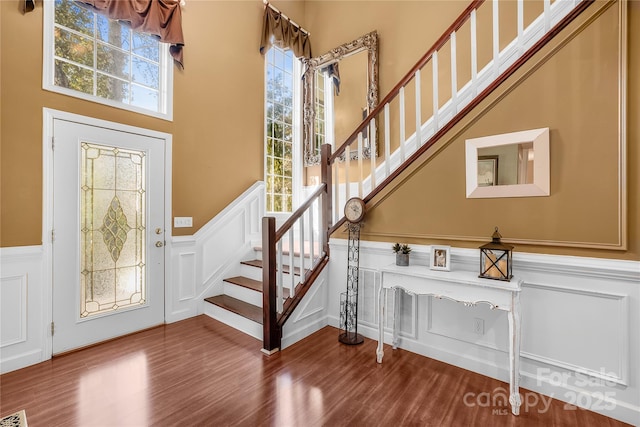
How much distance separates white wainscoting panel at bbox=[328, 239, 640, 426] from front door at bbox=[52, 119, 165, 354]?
280cm

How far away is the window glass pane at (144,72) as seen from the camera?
309 centimetres

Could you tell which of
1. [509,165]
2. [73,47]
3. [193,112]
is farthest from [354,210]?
[73,47]

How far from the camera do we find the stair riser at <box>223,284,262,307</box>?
10.6 feet

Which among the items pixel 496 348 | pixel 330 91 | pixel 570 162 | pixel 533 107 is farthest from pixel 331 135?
pixel 496 348

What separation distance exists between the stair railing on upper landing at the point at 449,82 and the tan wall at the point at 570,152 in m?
0.19

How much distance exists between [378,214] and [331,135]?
2.17 m

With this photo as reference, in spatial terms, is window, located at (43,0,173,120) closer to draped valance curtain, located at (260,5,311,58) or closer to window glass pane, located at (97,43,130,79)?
window glass pane, located at (97,43,130,79)

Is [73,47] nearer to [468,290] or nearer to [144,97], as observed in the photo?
[144,97]

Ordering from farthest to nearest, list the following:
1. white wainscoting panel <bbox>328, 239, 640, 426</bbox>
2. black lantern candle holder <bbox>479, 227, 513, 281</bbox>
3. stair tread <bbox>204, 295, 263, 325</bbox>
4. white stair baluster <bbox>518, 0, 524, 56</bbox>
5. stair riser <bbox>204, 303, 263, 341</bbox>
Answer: stair tread <bbox>204, 295, 263, 325</bbox>, stair riser <bbox>204, 303, 263, 341</bbox>, white stair baluster <bbox>518, 0, 524, 56</bbox>, black lantern candle holder <bbox>479, 227, 513, 281</bbox>, white wainscoting panel <bbox>328, 239, 640, 426</bbox>

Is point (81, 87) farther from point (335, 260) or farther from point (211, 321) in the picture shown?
point (335, 260)

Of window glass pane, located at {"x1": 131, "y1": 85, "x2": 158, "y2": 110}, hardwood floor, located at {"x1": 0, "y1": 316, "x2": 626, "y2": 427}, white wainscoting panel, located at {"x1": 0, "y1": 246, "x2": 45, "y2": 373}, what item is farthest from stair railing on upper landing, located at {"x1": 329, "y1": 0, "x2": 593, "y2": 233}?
white wainscoting panel, located at {"x1": 0, "y1": 246, "x2": 45, "y2": 373}

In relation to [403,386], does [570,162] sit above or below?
above

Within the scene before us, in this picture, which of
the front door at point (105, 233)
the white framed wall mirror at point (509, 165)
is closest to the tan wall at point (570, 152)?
the white framed wall mirror at point (509, 165)

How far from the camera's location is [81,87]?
2.70 meters
